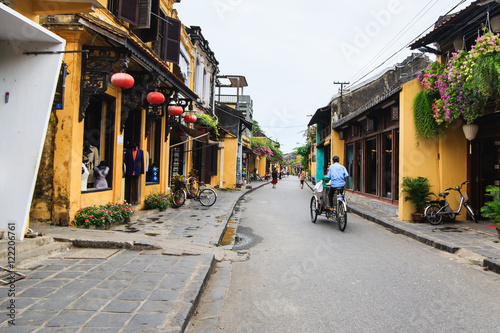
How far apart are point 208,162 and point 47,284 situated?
16489mm

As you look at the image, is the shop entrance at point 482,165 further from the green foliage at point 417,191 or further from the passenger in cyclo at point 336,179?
the passenger in cyclo at point 336,179

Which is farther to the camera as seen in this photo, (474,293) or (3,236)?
(3,236)

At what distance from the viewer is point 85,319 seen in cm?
304

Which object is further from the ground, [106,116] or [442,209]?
[106,116]

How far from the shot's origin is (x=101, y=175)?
8195 mm

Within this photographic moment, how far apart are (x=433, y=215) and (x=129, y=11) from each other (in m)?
9.92

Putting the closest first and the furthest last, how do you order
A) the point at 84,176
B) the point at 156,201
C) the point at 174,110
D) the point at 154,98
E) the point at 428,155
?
1. the point at 84,176
2. the point at 154,98
3. the point at 428,155
4. the point at 156,201
5. the point at 174,110

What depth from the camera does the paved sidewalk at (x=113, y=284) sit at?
9.93ft

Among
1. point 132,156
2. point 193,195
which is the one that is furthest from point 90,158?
point 193,195

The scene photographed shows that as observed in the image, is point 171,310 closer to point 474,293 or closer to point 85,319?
point 85,319

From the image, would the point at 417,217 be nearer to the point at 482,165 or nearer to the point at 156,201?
the point at 482,165

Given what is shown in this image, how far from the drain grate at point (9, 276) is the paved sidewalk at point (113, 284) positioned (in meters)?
0.08

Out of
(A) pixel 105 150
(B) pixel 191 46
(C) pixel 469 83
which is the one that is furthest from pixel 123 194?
(B) pixel 191 46

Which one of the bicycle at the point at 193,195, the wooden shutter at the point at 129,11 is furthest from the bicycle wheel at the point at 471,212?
the wooden shutter at the point at 129,11
